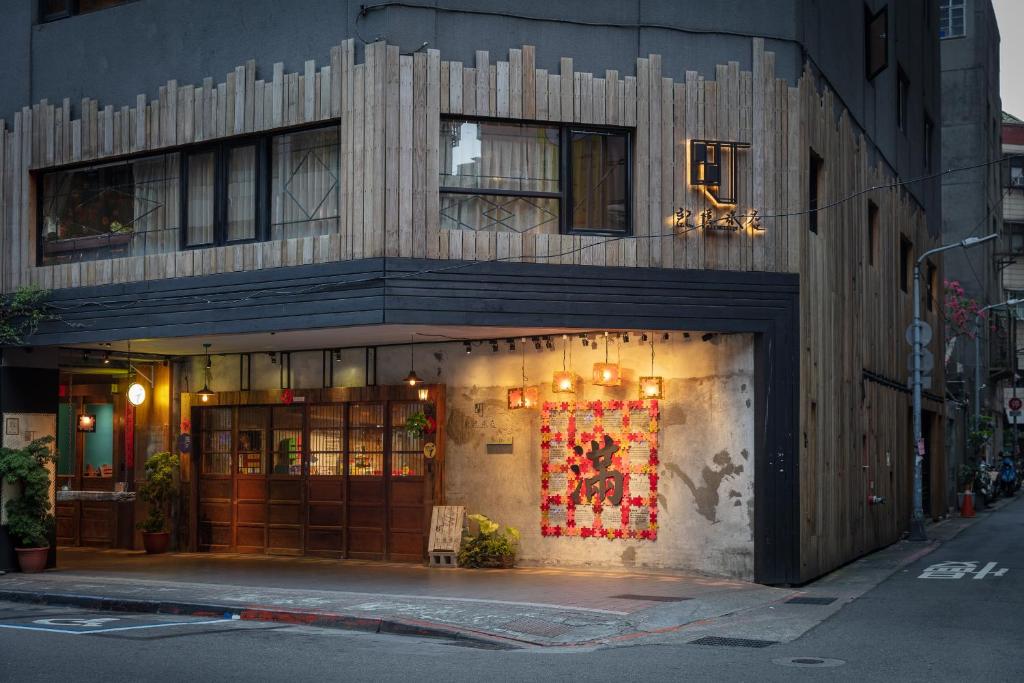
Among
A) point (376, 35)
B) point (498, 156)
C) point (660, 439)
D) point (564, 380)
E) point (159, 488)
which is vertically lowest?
point (159, 488)

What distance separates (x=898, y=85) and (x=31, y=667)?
2357 cm

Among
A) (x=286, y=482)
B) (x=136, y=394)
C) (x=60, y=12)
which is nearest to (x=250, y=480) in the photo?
(x=286, y=482)

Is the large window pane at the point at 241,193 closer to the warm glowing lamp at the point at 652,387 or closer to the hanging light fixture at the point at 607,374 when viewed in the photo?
the hanging light fixture at the point at 607,374

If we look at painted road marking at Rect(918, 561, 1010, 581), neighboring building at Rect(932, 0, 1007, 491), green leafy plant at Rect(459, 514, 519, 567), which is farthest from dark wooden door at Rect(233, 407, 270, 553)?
neighboring building at Rect(932, 0, 1007, 491)

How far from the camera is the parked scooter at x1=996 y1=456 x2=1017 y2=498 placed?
4871 cm

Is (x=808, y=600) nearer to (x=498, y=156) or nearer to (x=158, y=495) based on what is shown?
(x=498, y=156)

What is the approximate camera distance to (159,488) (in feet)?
74.0

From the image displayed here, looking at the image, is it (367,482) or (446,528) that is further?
(367,482)

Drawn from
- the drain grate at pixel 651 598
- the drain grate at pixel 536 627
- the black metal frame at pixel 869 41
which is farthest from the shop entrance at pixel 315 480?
the black metal frame at pixel 869 41

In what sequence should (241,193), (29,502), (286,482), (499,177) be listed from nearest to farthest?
1. (499,177)
2. (241,193)
3. (29,502)
4. (286,482)

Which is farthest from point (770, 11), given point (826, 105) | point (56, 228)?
point (56, 228)

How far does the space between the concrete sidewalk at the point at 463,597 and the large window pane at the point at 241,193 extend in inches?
201

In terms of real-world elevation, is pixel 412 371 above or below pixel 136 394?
above

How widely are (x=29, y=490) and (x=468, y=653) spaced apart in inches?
407
